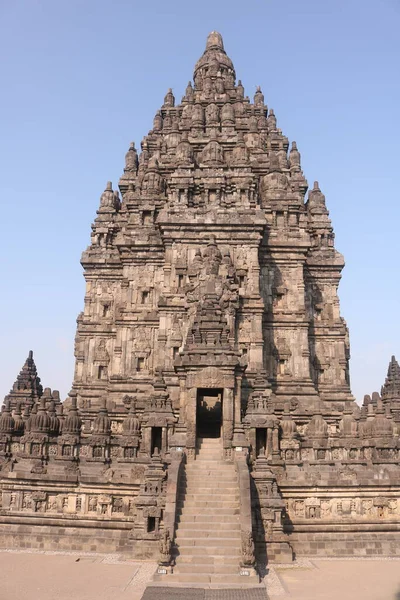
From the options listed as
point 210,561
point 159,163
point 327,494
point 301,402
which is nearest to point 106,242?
point 159,163

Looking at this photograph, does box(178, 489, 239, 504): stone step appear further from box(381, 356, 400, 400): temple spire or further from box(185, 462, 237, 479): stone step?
box(381, 356, 400, 400): temple spire

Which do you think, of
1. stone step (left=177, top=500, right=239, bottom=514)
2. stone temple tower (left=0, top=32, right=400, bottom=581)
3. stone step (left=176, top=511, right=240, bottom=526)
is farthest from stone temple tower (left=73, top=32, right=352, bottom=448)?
stone step (left=176, top=511, right=240, bottom=526)

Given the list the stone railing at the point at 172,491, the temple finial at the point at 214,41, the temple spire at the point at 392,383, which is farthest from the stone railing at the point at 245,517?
the temple finial at the point at 214,41

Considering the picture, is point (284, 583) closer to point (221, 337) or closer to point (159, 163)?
point (221, 337)

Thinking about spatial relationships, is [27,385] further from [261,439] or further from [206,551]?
[206,551]

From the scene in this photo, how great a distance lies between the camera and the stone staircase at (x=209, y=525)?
53.4 ft

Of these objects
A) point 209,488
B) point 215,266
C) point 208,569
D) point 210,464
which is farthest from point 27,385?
point 208,569

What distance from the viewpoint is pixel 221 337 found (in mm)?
24859

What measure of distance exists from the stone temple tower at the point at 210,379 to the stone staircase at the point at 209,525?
9 cm

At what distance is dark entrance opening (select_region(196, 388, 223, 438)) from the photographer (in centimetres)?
2552

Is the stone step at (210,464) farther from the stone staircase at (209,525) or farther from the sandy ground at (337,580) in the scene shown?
the sandy ground at (337,580)

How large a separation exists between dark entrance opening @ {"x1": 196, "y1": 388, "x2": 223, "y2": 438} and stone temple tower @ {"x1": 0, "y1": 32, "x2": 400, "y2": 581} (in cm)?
10

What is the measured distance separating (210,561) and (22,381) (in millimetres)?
30918

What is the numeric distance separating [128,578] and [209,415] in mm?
11152
